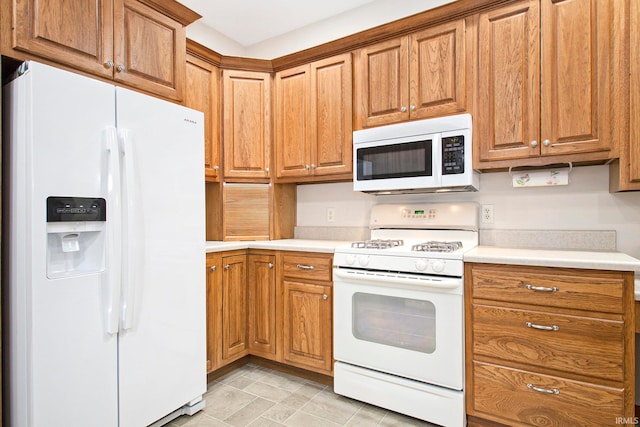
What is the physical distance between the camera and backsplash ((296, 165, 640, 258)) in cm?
198

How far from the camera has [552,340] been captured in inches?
63.9

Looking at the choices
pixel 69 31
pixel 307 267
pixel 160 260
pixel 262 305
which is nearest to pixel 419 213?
pixel 307 267

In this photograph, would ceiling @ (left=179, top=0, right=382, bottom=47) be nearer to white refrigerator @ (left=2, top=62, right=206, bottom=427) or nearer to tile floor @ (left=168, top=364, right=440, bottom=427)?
white refrigerator @ (left=2, top=62, right=206, bottom=427)

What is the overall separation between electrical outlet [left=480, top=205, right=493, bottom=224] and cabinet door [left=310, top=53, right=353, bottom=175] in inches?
37.8

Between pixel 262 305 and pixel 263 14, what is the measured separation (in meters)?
2.35

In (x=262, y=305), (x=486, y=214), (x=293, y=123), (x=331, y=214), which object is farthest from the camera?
(x=331, y=214)

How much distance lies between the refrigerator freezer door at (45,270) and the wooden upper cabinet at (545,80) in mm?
2080

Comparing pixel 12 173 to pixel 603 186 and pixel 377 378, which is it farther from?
pixel 603 186

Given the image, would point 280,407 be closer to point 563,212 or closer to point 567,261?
point 567,261

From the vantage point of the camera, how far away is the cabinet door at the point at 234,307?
2.44 metres

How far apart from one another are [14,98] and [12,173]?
Result: 306 mm

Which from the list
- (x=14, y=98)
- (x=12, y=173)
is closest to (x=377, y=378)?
(x=12, y=173)

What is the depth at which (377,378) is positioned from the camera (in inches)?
80.3

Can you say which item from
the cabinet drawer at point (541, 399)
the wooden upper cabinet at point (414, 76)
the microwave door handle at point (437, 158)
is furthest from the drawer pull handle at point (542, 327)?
the wooden upper cabinet at point (414, 76)
